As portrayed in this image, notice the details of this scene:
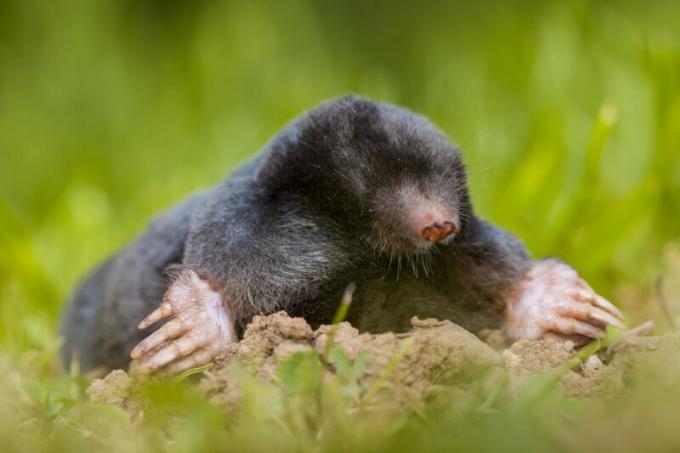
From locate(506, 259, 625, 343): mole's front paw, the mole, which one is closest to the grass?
the mole

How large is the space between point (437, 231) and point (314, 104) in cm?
304

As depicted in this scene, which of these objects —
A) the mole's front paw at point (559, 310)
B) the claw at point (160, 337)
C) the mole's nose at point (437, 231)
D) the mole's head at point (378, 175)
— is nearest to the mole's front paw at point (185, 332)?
the claw at point (160, 337)

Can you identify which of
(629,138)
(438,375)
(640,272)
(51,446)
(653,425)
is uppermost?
(629,138)

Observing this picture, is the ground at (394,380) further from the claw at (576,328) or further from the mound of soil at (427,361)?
the claw at (576,328)

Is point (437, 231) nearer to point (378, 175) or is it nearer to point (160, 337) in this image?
point (378, 175)

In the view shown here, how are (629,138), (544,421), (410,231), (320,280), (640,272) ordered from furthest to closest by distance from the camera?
(629,138)
(640,272)
(320,280)
(410,231)
(544,421)

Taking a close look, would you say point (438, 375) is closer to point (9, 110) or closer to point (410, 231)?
point (410, 231)

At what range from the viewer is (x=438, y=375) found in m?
1.53

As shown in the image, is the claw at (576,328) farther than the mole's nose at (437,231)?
Yes

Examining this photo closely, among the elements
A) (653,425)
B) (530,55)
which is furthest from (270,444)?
(530,55)

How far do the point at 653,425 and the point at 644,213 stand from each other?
1.75 metres

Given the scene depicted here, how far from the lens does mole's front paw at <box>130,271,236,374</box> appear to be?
1704 mm

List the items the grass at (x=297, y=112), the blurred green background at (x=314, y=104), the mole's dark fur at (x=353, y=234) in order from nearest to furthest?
1. the grass at (x=297, y=112)
2. the mole's dark fur at (x=353, y=234)
3. the blurred green background at (x=314, y=104)

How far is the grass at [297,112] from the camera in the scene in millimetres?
1393
